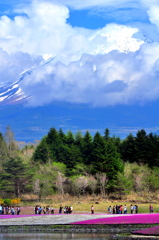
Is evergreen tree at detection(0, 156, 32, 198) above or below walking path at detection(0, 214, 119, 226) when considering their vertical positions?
above

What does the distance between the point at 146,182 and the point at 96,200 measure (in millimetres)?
13197

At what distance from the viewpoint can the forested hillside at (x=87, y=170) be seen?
348 feet

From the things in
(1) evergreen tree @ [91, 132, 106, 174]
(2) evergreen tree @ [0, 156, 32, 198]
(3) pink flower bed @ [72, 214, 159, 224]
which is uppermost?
(1) evergreen tree @ [91, 132, 106, 174]

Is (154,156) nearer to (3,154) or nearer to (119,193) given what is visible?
(119,193)

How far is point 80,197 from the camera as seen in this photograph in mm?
106500

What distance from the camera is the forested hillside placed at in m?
106

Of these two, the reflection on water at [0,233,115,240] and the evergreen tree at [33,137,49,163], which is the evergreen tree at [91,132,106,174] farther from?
the reflection on water at [0,233,115,240]

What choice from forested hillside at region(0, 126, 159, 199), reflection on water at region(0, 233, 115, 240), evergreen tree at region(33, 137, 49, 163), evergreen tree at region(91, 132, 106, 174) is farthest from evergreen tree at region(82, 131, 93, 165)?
reflection on water at region(0, 233, 115, 240)

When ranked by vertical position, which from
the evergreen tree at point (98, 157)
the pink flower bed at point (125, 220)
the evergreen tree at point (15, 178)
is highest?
the evergreen tree at point (98, 157)

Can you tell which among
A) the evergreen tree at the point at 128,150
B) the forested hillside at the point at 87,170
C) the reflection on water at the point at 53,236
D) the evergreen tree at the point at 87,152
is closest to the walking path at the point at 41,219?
the reflection on water at the point at 53,236

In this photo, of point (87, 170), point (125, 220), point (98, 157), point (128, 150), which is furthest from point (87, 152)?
point (125, 220)

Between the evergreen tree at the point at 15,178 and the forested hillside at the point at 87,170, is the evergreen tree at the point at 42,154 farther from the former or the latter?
the evergreen tree at the point at 15,178

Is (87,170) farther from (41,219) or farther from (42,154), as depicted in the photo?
(41,219)

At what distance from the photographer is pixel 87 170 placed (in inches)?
4550
